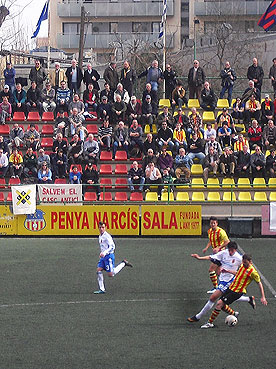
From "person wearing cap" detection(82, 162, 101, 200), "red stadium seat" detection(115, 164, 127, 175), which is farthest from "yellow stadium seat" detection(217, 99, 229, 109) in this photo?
"person wearing cap" detection(82, 162, 101, 200)

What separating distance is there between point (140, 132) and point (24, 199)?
582cm

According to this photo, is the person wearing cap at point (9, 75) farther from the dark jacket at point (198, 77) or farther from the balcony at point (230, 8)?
the balcony at point (230, 8)

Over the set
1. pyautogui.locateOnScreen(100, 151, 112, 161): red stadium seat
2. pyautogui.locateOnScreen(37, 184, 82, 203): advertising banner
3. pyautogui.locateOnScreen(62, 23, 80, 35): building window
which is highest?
pyautogui.locateOnScreen(62, 23, 80, 35): building window

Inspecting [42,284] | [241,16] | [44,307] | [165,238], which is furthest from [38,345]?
[241,16]

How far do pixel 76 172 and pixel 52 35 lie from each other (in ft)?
158

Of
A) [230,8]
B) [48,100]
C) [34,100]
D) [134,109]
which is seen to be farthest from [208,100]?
[230,8]

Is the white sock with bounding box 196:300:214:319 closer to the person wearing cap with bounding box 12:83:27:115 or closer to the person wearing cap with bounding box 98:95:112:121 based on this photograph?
the person wearing cap with bounding box 98:95:112:121

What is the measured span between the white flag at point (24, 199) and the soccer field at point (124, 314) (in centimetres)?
220

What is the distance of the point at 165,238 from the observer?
32031 mm

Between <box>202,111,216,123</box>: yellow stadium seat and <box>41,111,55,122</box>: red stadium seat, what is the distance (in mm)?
6263

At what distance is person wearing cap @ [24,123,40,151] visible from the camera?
1378 inches

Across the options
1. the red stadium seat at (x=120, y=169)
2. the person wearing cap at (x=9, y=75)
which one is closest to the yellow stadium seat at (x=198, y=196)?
the red stadium seat at (x=120, y=169)

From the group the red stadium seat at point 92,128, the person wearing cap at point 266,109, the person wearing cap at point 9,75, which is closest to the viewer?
the person wearing cap at point 266,109

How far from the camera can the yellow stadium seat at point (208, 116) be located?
37.6 m
